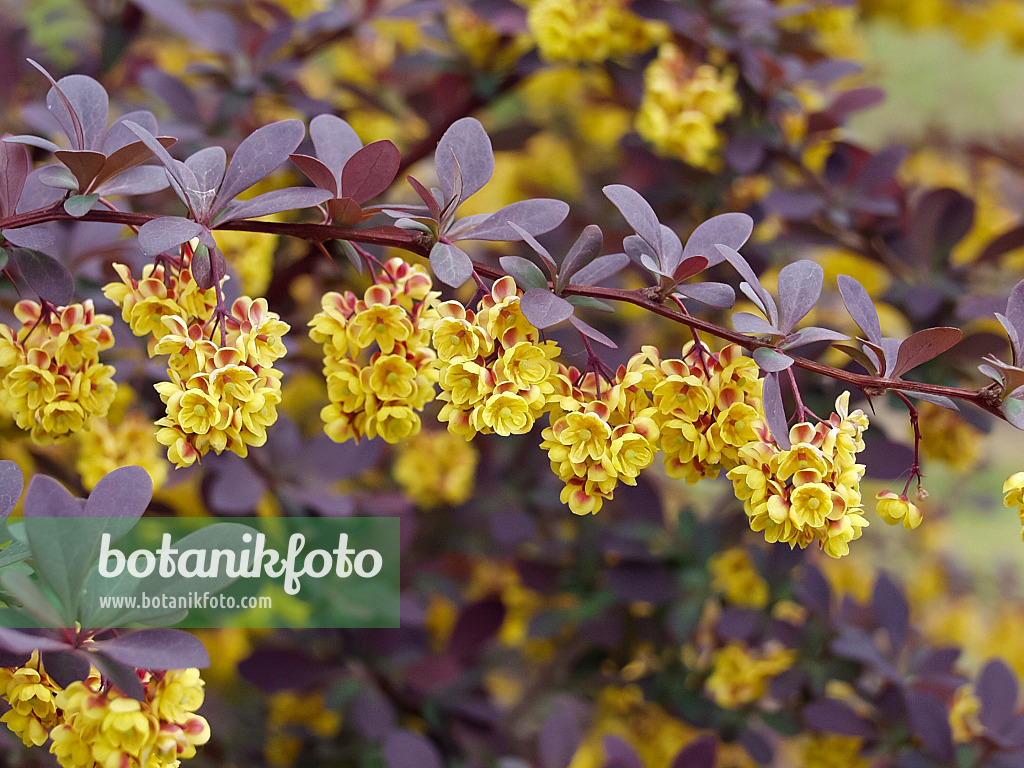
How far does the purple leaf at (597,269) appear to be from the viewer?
1.86 feet

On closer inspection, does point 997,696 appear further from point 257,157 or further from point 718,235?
point 257,157

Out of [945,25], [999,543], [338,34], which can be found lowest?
[999,543]

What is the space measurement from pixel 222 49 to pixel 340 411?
0.71 meters

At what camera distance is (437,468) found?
1.16m

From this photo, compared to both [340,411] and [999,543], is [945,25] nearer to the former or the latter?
[999,543]

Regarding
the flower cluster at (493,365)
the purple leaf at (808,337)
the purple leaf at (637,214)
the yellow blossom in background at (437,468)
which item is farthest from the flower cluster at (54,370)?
the yellow blossom in background at (437,468)

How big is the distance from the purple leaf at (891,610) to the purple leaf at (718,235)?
631 millimetres

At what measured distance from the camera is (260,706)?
1.29 m

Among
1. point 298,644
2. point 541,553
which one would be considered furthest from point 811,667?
point 298,644

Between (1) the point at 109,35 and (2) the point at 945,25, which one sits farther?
(2) the point at 945,25

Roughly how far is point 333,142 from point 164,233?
15cm

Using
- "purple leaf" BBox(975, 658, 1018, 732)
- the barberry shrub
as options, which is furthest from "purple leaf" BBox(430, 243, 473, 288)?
"purple leaf" BBox(975, 658, 1018, 732)

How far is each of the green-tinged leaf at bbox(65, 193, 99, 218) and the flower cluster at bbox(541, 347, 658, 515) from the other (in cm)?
Answer: 33

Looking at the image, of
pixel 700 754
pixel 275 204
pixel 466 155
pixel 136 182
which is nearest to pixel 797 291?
pixel 466 155
